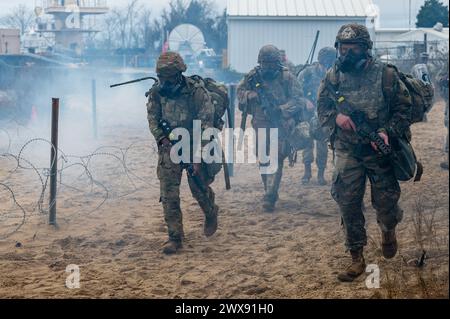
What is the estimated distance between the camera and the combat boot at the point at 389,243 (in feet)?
17.2

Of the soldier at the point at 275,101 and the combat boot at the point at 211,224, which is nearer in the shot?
the combat boot at the point at 211,224

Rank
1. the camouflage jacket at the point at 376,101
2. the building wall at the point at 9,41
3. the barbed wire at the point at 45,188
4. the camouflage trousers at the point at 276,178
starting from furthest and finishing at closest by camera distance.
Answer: the building wall at the point at 9,41
the camouflage trousers at the point at 276,178
the barbed wire at the point at 45,188
the camouflage jacket at the point at 376,101

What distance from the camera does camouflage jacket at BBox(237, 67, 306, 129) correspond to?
7855 mm

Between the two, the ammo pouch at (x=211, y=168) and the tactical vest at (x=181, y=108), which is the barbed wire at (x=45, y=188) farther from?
the ammo pouch at (x=211, y=168)

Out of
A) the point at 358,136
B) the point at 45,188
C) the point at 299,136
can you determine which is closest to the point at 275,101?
the point at 299,136

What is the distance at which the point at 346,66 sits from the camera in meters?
5.13

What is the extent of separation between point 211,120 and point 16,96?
38.4ft

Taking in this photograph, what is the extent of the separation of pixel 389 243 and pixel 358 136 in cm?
88

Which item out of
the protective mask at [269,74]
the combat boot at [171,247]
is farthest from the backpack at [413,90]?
the protective mask at [269,74]

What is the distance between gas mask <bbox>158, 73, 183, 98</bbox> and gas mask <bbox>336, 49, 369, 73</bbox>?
1.58 meters

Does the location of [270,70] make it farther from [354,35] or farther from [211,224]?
[354,35]

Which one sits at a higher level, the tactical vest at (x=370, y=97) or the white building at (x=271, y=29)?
the white building at (x=271, y=29)

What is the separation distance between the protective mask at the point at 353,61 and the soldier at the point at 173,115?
143cm

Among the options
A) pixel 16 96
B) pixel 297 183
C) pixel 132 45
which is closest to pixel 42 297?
pixel 297 183
